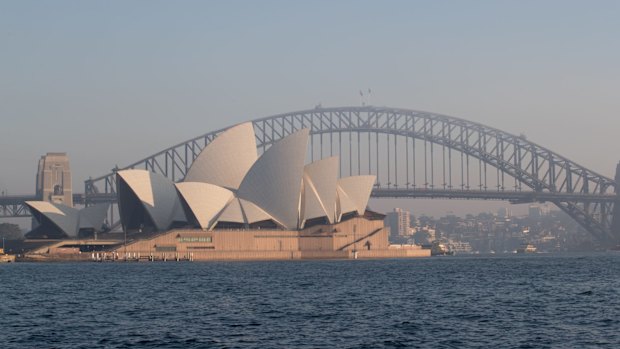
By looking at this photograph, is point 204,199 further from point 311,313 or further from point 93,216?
point 311,313

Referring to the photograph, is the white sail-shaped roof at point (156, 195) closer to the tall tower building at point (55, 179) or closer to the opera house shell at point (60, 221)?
the opera house shell at point (60, 221)

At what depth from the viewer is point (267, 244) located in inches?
4776

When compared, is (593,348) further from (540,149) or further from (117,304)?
(540,149)

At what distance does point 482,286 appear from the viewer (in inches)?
2431

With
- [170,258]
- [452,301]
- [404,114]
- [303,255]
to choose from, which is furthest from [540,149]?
[452,301]

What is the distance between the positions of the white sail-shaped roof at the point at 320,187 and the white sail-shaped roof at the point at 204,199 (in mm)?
9442

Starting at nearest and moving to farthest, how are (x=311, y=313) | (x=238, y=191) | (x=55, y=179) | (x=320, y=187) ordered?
(x=311, y=313) < (x=238, y=191) < (x=320, y=187) < (x=55, y=179)

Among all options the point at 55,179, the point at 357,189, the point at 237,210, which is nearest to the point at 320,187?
the point at 357,189

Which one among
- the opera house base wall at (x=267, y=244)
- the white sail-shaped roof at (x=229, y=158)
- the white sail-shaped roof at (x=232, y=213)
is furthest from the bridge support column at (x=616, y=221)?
the white sail-shaped roof at (x=232, y=213)

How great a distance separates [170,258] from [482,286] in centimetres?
6009

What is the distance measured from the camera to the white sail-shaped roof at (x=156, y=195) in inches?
4707

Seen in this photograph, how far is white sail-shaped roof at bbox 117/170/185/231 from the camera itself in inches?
4707

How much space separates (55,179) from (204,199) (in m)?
56.9

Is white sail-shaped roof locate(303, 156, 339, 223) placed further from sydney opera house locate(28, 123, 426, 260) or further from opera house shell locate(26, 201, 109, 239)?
opera house shell locate(26, 201, 109, 239)
